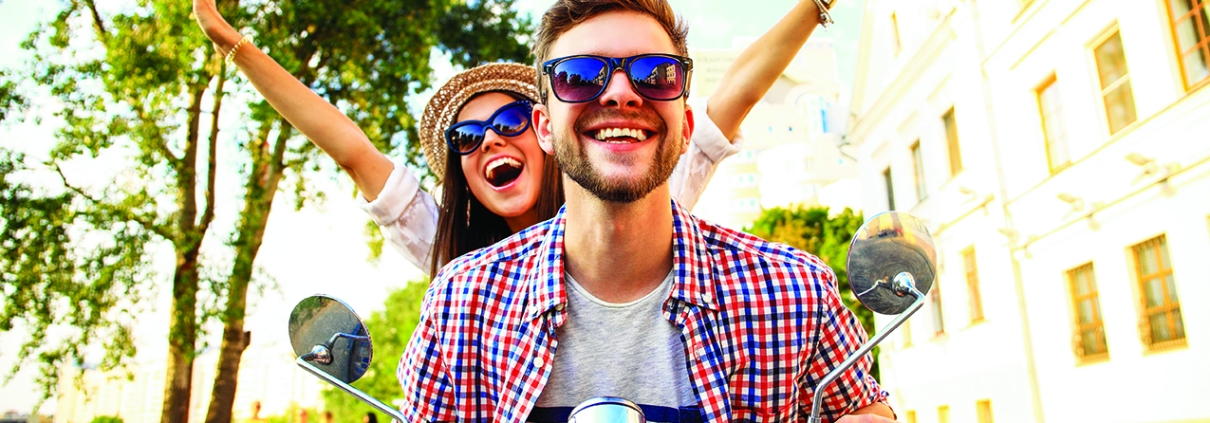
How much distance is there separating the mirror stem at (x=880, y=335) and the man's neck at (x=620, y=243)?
386 mm

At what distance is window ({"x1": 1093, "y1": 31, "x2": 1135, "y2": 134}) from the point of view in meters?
10.2

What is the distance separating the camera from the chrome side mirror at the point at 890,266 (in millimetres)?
1106

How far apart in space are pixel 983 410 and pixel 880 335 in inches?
587

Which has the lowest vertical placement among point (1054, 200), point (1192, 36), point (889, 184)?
point (1054, 200)

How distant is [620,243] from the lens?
141cm

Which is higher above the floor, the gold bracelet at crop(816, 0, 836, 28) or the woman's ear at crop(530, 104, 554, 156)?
the gold bracelet at crop(816, 0, 836, 28)

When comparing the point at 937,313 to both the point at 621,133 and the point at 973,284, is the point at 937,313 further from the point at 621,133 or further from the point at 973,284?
the point at 621,133

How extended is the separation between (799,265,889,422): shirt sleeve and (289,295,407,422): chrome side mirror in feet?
1.97

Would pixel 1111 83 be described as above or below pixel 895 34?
below

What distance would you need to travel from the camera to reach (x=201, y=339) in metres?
→ 10.2

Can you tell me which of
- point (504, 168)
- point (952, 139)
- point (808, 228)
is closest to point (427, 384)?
point (504, 168)

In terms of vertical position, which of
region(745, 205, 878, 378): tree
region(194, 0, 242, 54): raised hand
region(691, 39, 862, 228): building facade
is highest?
region(691, 39, 862, 228): building facade

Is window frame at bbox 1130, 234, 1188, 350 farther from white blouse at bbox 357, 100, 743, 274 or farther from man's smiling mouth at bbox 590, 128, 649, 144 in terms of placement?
man's smiling mouth at bbox 590, 128, 649, 144

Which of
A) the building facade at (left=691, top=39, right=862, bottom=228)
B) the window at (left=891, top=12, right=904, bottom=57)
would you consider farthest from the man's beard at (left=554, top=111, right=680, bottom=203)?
the building facade at (left=691, top=39, right=862, bottom=228)
